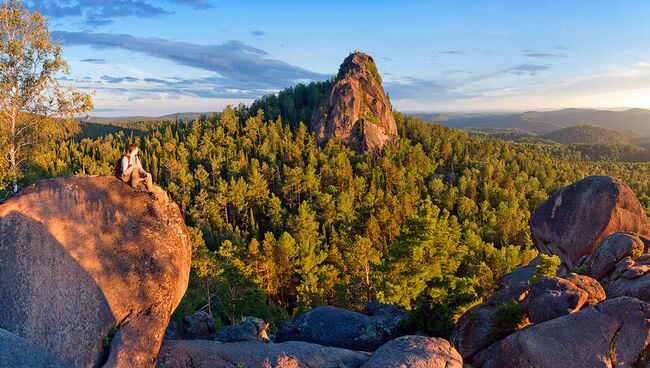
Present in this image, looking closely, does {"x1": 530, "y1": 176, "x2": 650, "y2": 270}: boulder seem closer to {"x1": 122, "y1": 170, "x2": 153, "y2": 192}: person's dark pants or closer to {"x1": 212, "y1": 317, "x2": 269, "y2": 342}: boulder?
{"x1": 212, "y1": 317, "x2": 269, "y2": 342}: boulder

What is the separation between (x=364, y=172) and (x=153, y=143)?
80321mm

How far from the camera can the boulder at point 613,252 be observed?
20.6 metres

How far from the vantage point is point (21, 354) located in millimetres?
10133

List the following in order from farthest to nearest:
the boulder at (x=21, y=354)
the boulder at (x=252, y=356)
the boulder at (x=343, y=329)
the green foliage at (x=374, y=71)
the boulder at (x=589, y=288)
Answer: the green foliage at (x=374, y=71)
the boulder at (x=343, y=329)
the boulder at (x=589, y=288)
the boulder at (x=252, y=356)
the boulder at (x=21, y=354)

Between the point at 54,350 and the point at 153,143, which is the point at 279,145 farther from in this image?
the point at 54,350

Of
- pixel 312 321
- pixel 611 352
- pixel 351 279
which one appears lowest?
pixel 351 279

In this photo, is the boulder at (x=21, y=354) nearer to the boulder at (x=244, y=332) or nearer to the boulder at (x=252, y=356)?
the boulder at (x=252, y=356)

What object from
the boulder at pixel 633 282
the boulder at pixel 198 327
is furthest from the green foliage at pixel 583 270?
the boulder at pixel 198 327

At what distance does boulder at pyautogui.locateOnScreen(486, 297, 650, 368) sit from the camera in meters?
12.5

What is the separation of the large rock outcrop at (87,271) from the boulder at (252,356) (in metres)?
1.66

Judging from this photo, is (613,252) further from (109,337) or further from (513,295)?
(109,337)

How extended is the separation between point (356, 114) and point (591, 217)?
124960 mm

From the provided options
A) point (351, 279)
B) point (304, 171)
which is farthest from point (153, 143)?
point (351, 279)

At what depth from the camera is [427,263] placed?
28469mm
